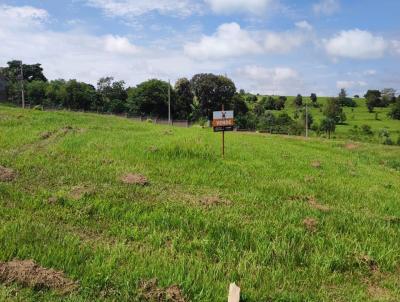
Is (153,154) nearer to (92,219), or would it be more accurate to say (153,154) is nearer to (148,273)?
(92,219)

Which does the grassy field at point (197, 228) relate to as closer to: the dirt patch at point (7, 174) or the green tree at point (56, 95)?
the dirt patch at point (7, 174)

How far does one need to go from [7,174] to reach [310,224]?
29.1 feet

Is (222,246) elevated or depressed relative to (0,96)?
depressed

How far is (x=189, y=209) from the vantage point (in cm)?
1023

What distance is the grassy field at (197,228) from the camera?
6551 millimetres

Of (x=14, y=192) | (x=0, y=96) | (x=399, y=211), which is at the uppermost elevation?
(x=0, y=96)

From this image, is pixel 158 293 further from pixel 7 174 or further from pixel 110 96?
pixel 110 96

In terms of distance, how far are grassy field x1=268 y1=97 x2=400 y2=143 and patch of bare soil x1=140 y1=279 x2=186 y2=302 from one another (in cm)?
6804

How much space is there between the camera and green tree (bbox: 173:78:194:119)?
284 feet

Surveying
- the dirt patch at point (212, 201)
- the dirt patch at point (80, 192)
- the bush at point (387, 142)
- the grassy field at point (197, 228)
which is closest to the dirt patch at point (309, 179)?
the grassy field at point (197, 228)

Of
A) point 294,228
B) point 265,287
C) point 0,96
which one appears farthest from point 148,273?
point 0,96

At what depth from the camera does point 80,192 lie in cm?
1105

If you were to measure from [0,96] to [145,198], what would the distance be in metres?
82.6

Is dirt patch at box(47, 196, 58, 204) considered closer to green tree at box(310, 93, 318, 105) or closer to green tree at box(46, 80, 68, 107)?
green tree at box(46, 80, 68, 107)
